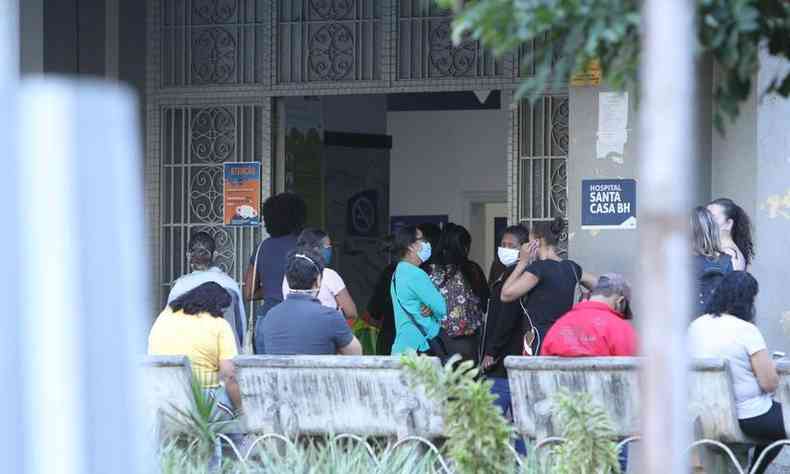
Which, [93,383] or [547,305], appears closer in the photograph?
[93,383]

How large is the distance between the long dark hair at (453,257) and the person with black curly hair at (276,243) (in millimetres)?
946

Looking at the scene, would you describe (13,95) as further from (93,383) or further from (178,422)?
(178,422)

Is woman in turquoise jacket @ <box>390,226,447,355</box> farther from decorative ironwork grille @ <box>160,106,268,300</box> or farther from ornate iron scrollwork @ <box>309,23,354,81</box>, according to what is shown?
decorative ironwork grille @ <box>160,106,268,300</box>

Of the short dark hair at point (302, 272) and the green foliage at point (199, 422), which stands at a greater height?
the short dark hair at point (302, 272)

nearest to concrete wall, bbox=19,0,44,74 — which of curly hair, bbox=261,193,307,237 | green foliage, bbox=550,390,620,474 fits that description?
curly hair, bbox=261,193,307,237

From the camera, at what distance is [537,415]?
7.33m

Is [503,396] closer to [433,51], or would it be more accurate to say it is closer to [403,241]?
[403,241]

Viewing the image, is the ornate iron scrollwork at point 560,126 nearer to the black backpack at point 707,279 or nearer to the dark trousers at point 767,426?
the black backpack at point 707,279

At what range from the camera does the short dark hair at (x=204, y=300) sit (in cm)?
812

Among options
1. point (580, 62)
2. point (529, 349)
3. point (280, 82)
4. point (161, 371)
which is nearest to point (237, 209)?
point (280, 82)

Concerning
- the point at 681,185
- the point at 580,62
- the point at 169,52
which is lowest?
the point at 681,185

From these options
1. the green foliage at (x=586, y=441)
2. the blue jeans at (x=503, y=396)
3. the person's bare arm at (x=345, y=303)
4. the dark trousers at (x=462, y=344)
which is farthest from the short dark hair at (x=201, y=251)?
the green foliage at (x=586, y=441)

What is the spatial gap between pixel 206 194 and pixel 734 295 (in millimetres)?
6134

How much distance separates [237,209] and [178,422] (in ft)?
16.8
